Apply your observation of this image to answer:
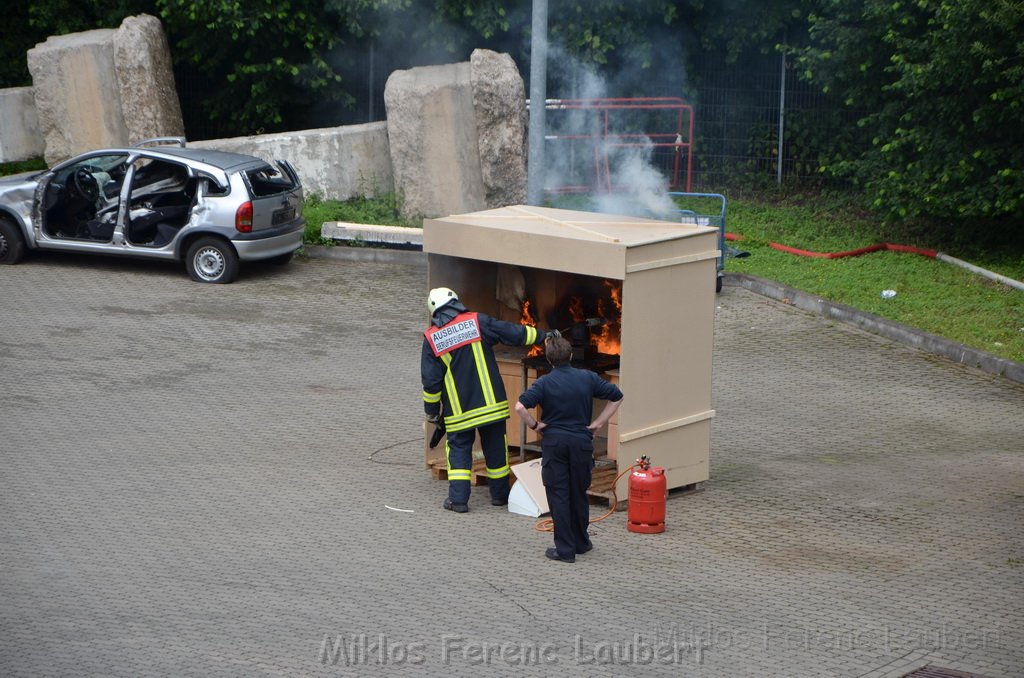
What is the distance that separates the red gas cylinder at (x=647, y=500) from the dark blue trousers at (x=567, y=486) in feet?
1.76

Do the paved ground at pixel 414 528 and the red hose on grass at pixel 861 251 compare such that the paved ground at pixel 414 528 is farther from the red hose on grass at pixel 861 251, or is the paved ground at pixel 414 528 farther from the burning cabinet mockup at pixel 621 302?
the red hose on grass at pixel 861 251

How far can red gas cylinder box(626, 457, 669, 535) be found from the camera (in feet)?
28.6

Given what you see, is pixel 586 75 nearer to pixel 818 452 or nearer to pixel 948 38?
pixel 948 38

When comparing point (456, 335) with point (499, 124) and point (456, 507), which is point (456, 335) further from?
point (499, 124)

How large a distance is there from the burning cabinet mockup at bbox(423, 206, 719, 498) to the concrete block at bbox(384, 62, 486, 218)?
7982 mm

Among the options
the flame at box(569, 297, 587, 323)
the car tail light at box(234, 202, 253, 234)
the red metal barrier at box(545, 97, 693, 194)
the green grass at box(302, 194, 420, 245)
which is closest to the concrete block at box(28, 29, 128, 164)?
the green grass at box(302, 194, 420, 245)

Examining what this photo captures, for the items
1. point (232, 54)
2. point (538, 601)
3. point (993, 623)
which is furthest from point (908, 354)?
point (232, 54)

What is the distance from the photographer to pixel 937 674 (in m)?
6.72

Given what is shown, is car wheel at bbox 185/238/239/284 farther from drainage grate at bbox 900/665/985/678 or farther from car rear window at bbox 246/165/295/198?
drainage grate at bbox 900/665/985/678

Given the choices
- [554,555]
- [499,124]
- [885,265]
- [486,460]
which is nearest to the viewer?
[554,555]

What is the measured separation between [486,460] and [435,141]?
9844 millimetres

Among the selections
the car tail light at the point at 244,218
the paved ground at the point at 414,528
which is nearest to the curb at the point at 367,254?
the car tail light at the point at 244,218

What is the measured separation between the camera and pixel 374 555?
825 cm

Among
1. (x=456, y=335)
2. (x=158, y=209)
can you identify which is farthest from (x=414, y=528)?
(x=158, y=209)
